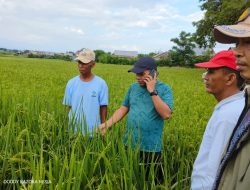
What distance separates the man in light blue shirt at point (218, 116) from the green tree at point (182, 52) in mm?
68416

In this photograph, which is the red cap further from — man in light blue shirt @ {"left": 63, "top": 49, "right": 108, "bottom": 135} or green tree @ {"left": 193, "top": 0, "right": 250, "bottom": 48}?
green tree @ {"left": 193, "top": 0, "right": 250, "bottom": 48}

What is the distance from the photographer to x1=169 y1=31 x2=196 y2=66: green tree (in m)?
70.6

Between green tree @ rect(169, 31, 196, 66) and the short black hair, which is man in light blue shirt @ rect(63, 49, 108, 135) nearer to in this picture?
the short black hair

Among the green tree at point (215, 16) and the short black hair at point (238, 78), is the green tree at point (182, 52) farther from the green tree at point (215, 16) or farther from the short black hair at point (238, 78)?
the short black hair at point (238, 78)

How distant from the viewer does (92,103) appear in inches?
144

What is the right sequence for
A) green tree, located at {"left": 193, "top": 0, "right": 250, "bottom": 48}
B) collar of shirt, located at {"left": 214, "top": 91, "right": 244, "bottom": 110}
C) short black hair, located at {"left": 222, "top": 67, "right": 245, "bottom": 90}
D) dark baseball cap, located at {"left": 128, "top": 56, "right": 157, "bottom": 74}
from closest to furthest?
collar of shirt, located at {"left": 214, "top": 91, "right": 244, "bottom": 110}, short black hair, located at {"left": 222, "top": 67, "right": 245, "bottom": 90}, dark baseball cap, located at {"left": 128, "top": 56, "right": 157, "bottom": 74}, green tree, located at {"left": 193, "top": 0, "right": 250, "bottom": 48}

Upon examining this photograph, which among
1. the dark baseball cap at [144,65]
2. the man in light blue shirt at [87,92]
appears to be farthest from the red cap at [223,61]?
the man in light blue shirt at [87,92]

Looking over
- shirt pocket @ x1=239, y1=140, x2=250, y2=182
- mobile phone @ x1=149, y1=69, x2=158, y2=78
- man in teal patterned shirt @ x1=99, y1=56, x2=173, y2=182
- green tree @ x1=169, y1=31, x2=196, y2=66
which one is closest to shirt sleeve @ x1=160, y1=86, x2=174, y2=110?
man in teal patterned shirt @ x1=99, y1=56, x2=173, y2=182

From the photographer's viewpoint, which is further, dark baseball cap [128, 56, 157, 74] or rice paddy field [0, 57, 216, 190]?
dark baseball cap [128, 56, 157, 74]

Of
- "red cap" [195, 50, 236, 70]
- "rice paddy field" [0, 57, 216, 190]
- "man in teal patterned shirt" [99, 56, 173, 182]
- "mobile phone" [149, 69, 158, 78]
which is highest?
"red cap" [195, 50, 236, 70]

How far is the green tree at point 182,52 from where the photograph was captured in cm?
7056

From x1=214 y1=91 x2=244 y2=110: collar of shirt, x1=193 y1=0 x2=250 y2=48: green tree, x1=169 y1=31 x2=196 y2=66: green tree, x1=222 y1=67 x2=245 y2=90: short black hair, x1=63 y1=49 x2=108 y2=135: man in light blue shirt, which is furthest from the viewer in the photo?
x1=169 y1=31 x2=196 y2=66: green tree

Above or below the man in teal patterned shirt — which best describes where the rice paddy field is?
below

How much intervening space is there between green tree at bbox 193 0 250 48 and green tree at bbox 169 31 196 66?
127 feet
